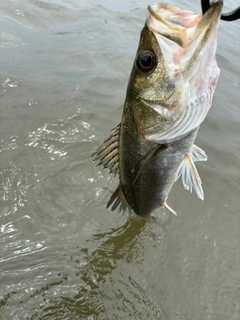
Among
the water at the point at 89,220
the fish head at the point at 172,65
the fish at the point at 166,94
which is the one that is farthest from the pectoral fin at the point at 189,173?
the water at the point at 89,220

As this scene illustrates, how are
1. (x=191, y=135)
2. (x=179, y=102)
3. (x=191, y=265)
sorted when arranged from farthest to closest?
1. (x=191, y=265)
2. (x=191, y=135)
3. (x=179, y=102)

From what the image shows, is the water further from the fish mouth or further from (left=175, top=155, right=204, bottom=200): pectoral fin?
the fish mouth

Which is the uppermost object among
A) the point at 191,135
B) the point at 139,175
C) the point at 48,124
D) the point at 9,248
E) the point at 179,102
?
the point at 179,102

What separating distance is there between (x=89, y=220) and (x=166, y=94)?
5.93 feet

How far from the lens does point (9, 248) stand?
2.64 meters

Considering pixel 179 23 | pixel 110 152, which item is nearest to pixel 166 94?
pixel 179 23

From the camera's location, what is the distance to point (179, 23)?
136 centimetres

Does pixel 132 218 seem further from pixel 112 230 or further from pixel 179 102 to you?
pixel 179 102

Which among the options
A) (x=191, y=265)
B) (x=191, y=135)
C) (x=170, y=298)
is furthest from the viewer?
(x=191, y=265)

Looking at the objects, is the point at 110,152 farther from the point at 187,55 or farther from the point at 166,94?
the point at 187,55

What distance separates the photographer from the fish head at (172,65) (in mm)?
1329

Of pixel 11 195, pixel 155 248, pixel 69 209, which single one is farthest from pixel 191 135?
pixel 11 195

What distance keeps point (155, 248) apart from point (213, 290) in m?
0.58

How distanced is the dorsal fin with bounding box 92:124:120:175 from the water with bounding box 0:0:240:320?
→ 1.07m
